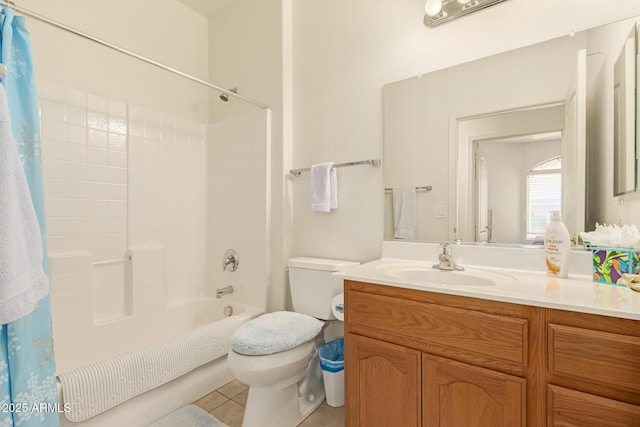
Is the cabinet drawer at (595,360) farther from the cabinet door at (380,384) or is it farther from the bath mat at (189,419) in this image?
the bath mat at (189,419)

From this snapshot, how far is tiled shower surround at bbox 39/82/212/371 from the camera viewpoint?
170 centimetres

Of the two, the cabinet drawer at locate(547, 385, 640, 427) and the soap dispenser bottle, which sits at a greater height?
the soap dispenser bottle

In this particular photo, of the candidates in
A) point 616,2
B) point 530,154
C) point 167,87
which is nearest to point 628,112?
point 530,154

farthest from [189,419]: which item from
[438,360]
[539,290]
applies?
[539,290]

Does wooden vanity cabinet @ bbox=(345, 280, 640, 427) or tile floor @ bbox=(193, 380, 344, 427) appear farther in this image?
tile floor @ bbox=(193, 380, 344, 427)

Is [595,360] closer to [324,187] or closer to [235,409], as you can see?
[324,187]

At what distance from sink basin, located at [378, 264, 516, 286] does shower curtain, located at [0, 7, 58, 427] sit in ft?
4.49

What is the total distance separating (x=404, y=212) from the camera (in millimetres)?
1667

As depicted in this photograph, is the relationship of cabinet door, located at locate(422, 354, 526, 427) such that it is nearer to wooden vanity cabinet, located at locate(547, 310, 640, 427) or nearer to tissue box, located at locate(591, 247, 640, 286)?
wooden vanity cabinet, located at locate(547, 310, 640, 427)

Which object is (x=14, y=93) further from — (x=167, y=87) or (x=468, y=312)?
(x=468, y=312)

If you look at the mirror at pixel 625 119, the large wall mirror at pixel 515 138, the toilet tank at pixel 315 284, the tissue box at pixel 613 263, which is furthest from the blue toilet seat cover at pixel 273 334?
the mirror at pixel 625 119

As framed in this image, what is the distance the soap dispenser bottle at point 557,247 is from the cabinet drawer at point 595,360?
0.44 meters

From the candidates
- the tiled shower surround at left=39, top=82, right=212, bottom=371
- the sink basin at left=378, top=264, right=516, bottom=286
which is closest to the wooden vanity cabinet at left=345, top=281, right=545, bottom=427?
the sink basin at left=378, top=264, right=516, bottom=286

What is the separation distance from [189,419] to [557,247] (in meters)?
1.85
